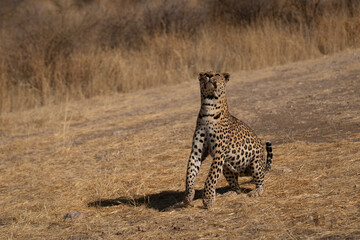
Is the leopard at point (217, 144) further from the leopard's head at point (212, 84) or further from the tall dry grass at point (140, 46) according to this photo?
the tall dry grass at point (140, 46)

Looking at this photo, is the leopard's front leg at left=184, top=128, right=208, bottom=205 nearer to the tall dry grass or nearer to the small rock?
the small rock

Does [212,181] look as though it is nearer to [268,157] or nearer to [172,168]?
[268,157]

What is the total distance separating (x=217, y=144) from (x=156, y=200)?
0.99 meters

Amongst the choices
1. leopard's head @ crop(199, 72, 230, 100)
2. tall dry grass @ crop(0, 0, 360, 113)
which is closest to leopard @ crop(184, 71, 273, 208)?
leopard's head @ crop(199, 72, 230, 100)

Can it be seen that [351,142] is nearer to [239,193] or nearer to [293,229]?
[239,193]

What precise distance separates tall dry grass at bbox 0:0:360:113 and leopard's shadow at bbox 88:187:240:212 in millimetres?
8016

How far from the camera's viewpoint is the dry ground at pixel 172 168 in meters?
4.61

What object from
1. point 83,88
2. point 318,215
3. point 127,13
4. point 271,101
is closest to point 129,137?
point 271,101

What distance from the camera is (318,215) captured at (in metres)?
4.39

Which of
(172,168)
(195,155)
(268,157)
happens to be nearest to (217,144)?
(195,155)

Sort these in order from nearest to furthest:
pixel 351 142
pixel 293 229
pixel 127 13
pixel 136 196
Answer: pixel 293 229 → pixel 136 196 → pixel 351 142 → pixel 127 13

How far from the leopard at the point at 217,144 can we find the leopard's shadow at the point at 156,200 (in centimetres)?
34

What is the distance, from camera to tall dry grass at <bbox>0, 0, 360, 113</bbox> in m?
13.9

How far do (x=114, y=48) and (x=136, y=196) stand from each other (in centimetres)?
1021
